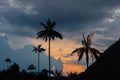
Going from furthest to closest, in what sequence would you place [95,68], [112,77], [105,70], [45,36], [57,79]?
1. [57,79]
2. [45,36]
3. [95,68]
4. [105,70]
5. [112,77]

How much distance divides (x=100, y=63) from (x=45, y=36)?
4074 cm

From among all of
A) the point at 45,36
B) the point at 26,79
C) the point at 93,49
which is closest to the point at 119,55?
the point at 93,49

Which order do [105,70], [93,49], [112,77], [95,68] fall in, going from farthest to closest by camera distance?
[93,49]
[95,68]
[105,70]
[112,77]

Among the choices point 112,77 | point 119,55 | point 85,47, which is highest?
point 85,47

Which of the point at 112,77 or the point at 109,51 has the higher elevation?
the point at 109,51

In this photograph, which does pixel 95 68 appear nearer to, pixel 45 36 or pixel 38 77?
pixel 45 36

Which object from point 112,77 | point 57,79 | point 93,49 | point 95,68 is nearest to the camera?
point 112,77

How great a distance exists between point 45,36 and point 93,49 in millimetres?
17290

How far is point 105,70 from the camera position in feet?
136

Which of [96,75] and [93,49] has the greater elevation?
[93,49]

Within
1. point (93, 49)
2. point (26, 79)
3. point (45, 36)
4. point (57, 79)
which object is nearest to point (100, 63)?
point (93, 49)

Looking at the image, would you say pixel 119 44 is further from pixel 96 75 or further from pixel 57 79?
pixel 57 79

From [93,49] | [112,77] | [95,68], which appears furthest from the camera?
[93,49]

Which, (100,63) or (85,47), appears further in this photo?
(85,47)
